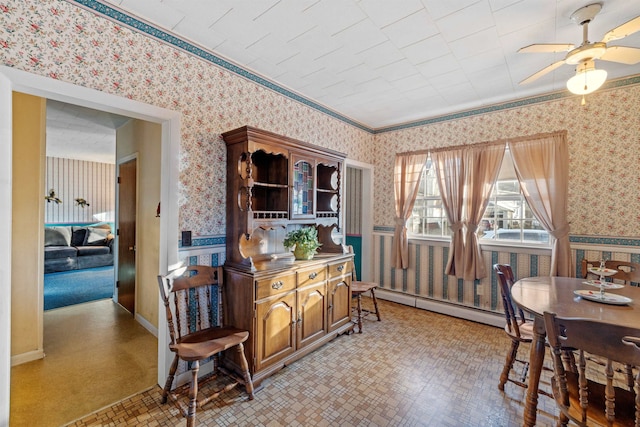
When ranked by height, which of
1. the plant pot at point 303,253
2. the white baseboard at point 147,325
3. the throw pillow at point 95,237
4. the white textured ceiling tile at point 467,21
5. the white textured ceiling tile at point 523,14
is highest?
the white textured ceiling tile at point 467,21

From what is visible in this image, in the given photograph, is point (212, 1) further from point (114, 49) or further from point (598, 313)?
point (598, 313)

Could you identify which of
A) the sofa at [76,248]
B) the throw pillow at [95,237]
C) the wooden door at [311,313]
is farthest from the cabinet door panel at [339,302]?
the throw pillow at [95,237]

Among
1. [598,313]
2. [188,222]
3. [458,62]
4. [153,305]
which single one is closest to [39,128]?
[188,222]

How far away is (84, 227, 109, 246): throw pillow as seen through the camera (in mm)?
6879

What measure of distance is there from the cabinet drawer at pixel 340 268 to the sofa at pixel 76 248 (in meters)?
6.44

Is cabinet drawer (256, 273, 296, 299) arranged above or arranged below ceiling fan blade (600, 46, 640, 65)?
below

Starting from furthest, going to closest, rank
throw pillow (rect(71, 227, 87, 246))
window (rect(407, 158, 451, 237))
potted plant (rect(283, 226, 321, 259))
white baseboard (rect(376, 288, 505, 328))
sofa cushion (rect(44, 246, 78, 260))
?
throw pillow (rect(71, 227, 87, 246))
sofa cushion (rect(44, 246, 78, 260))
window (rect(407, 158, 451, 237))
white baseboard (rect(376, 288, 505, 328))
potted plant (rect(283, 226, 321, 259))

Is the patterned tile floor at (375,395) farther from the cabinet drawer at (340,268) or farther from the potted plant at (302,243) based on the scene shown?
the potted plant at (302,243)

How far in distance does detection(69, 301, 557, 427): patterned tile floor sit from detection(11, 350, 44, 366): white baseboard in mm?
1304

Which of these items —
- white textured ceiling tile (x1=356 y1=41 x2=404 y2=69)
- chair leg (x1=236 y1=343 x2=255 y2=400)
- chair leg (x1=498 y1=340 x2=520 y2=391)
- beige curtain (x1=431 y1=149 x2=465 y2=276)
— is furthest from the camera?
beige curtain (x1=431 y1=149 x2=465 y2=276)

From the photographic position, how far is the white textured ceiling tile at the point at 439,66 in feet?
8.59

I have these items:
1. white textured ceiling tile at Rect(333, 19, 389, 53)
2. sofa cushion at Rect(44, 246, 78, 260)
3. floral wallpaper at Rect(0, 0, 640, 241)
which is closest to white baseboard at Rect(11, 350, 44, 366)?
floral wallpaper at Rect(0, 0, 640, 241)

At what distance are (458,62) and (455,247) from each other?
228 centimetres

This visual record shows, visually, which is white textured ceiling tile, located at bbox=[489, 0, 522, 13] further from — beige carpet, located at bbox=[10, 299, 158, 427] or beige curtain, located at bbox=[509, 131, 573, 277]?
beige carpet, located at bbox=[10, 299, 158, 427]
